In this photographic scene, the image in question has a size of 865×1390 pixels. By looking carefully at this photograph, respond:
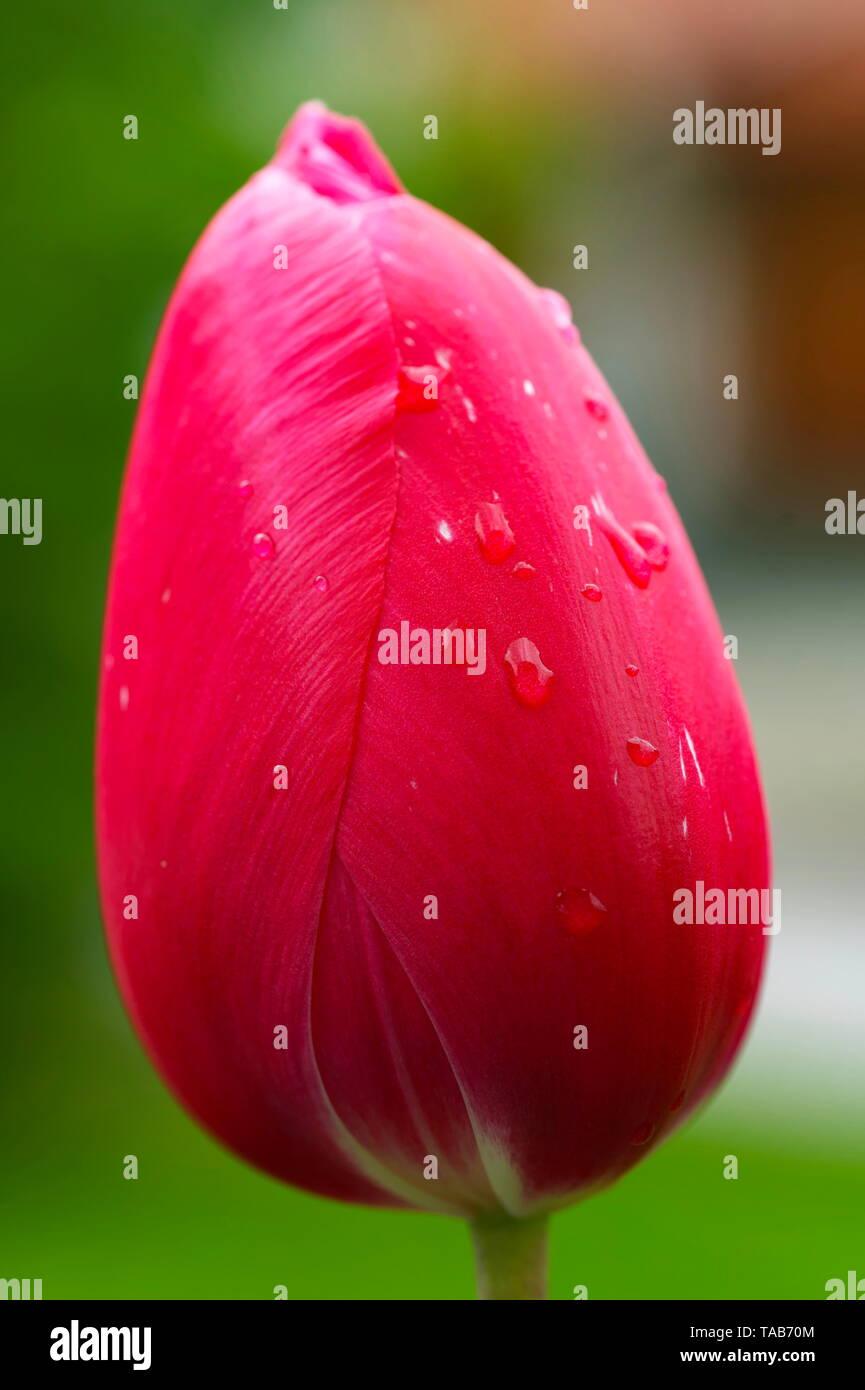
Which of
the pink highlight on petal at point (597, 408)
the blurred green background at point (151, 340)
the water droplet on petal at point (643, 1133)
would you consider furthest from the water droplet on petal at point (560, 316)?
the blurred green background at point (151, 340)

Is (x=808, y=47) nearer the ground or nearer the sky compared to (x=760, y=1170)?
nearer the sky

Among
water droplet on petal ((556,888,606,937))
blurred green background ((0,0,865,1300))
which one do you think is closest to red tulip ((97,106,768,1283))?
water droplet on petal ((556,888,606,937))

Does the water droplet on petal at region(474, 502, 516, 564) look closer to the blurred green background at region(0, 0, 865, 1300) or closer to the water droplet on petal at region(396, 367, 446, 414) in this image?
the water droplet on petal at region(396, 367, 446, 414)

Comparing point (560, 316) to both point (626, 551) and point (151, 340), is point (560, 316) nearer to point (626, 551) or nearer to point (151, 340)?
point (626, 551)

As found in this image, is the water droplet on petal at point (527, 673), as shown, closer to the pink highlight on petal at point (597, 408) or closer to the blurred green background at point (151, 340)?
the pink highlight on petal at point (597, 408)
